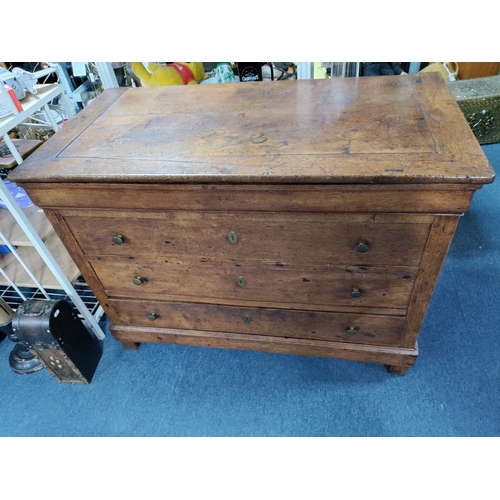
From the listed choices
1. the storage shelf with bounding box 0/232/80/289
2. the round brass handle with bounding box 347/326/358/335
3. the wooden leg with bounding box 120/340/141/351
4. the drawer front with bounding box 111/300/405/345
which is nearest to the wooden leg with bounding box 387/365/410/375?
the drawer front with bounding box 111/300/405/345

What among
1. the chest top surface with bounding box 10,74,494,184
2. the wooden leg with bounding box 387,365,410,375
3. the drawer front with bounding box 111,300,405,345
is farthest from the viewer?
the wooden leg with bounding box 387,365,410,375

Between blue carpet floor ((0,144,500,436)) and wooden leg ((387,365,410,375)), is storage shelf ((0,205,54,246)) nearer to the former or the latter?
blue carpet floor ((0,144,500,436))

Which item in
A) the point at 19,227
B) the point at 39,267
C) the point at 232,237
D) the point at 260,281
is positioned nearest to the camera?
the point at 232,237

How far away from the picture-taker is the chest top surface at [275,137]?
2.88 feet

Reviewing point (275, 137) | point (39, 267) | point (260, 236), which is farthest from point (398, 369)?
point (39, 267)

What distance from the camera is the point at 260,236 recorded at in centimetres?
105

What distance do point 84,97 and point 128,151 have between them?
1.17 metres

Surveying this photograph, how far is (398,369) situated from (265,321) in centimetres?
54

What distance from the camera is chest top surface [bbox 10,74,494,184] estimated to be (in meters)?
0.88

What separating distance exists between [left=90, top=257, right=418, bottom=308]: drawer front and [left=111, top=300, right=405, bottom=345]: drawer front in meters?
0.06

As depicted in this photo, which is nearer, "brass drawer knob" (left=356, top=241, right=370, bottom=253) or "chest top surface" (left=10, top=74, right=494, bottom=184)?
"chest top surface" (left=10, top=74, right=494, bottom=184)

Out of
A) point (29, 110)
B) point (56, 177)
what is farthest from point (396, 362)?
point (29, 110)

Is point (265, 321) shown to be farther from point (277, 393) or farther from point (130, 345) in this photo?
point (130, 345)

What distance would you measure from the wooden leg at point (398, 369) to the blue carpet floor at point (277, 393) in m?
0.03
